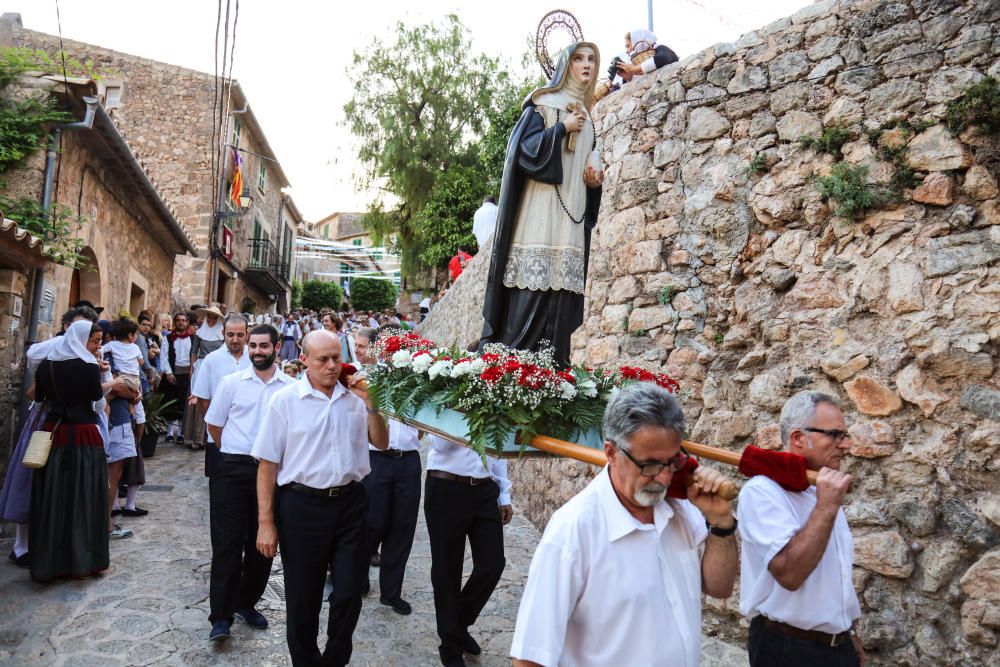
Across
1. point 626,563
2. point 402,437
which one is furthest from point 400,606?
point 626,563

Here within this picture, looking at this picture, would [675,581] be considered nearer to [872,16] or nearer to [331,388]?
[331,388]

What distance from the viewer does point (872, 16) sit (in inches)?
193

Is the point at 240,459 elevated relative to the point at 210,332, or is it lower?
lower

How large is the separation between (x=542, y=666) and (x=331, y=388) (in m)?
2.28

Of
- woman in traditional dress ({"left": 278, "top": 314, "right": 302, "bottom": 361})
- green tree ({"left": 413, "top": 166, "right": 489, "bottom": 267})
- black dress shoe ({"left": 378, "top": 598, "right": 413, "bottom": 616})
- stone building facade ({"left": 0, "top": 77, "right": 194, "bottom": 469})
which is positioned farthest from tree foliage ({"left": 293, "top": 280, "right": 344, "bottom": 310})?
black dress shoe ({"left": 378, "top": 598, "right": 413, "bottom": 616})

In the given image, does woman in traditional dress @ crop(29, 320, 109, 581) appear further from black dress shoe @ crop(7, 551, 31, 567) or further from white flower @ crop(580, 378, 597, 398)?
white flower @ crop(580, 378, 597, 398)

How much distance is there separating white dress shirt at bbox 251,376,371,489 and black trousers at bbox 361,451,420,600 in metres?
1.54

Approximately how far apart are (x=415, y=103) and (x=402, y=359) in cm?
2015

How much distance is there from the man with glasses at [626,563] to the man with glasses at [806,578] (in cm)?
48

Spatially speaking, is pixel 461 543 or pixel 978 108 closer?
pixel 978 108

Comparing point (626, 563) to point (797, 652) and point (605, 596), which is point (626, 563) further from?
point (797, 652)

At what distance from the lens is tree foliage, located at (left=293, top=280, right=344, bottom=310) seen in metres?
41.7

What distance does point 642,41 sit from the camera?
7324 millimetres

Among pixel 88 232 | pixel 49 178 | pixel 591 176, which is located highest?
pixel 49 178
